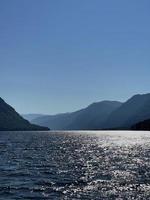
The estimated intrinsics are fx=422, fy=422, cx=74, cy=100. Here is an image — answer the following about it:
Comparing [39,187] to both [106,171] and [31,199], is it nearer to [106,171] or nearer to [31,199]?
[31,199]

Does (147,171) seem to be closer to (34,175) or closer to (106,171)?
(106,171)

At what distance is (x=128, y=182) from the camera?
2739 inches

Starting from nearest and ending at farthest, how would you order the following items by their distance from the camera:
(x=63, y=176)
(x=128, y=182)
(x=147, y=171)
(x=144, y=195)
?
1. (x=144, y=195)
2. (x=128, y=182)
3. (x=63, y=176)
4. (x=147, y=171)

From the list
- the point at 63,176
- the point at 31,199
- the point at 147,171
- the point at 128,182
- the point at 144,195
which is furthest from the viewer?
the point at 147,171

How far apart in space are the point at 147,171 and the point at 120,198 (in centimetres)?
3209

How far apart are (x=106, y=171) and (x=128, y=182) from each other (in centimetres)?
1682

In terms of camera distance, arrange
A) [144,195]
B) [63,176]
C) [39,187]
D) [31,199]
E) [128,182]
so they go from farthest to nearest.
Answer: [63,176], [128,182], [39,187], [144,195], [31,199]

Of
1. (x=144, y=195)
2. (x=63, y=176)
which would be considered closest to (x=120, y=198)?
(x=144, y=195)

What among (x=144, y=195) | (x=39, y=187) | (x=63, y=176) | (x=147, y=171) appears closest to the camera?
(x=144, y=195)

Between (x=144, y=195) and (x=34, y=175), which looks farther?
(x=34, y=175)

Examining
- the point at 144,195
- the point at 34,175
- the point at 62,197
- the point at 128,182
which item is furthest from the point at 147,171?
the point at 62,197

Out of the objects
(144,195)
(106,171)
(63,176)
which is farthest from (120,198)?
(106,171)

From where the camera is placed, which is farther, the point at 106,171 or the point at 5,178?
the point at 106,171

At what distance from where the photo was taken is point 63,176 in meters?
77.9
